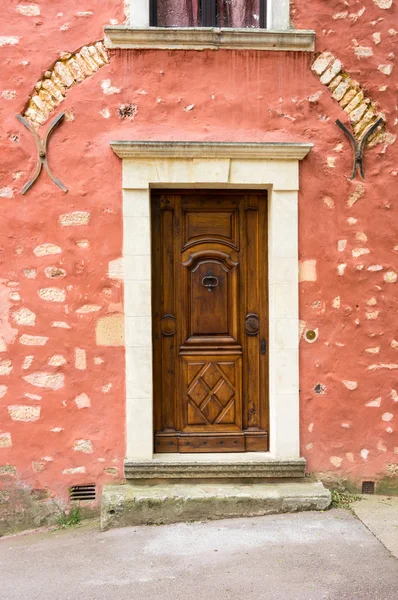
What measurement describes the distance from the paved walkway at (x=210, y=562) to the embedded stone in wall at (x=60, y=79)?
3.09 m

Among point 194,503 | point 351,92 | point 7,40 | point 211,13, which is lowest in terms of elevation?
point 194,503

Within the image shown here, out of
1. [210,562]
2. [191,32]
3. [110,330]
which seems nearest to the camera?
[210,562]

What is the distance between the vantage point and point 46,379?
15.3ft

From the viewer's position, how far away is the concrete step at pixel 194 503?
4.42 m

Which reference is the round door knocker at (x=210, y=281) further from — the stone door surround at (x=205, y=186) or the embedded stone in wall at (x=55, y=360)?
the embedded stone in wall at (x=55, y=360)

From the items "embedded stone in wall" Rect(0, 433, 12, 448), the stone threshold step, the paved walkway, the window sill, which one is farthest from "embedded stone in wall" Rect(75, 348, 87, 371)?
the window sill

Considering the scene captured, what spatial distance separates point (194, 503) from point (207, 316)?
1422 mm

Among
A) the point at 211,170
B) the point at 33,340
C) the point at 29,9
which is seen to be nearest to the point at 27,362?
the point at 33,340

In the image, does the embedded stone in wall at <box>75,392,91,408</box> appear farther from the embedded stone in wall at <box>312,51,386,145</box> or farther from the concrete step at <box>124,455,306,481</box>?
the embedded stone in wall at <box>312,51,386,145</box>

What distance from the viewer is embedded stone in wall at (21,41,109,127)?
461 centimetres

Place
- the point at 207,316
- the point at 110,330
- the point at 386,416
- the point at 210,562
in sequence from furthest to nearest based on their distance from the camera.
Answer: the point at 207,316
the point at 386,416
the point at 110,330
the point at 210,562

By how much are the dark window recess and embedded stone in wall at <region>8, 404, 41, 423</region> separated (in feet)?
10.3

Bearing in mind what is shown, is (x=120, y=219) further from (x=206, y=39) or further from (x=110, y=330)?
(x=206, y=39)

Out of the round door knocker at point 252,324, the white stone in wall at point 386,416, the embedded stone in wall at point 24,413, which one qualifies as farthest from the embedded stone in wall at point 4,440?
the white stone in wall at point 386,416
